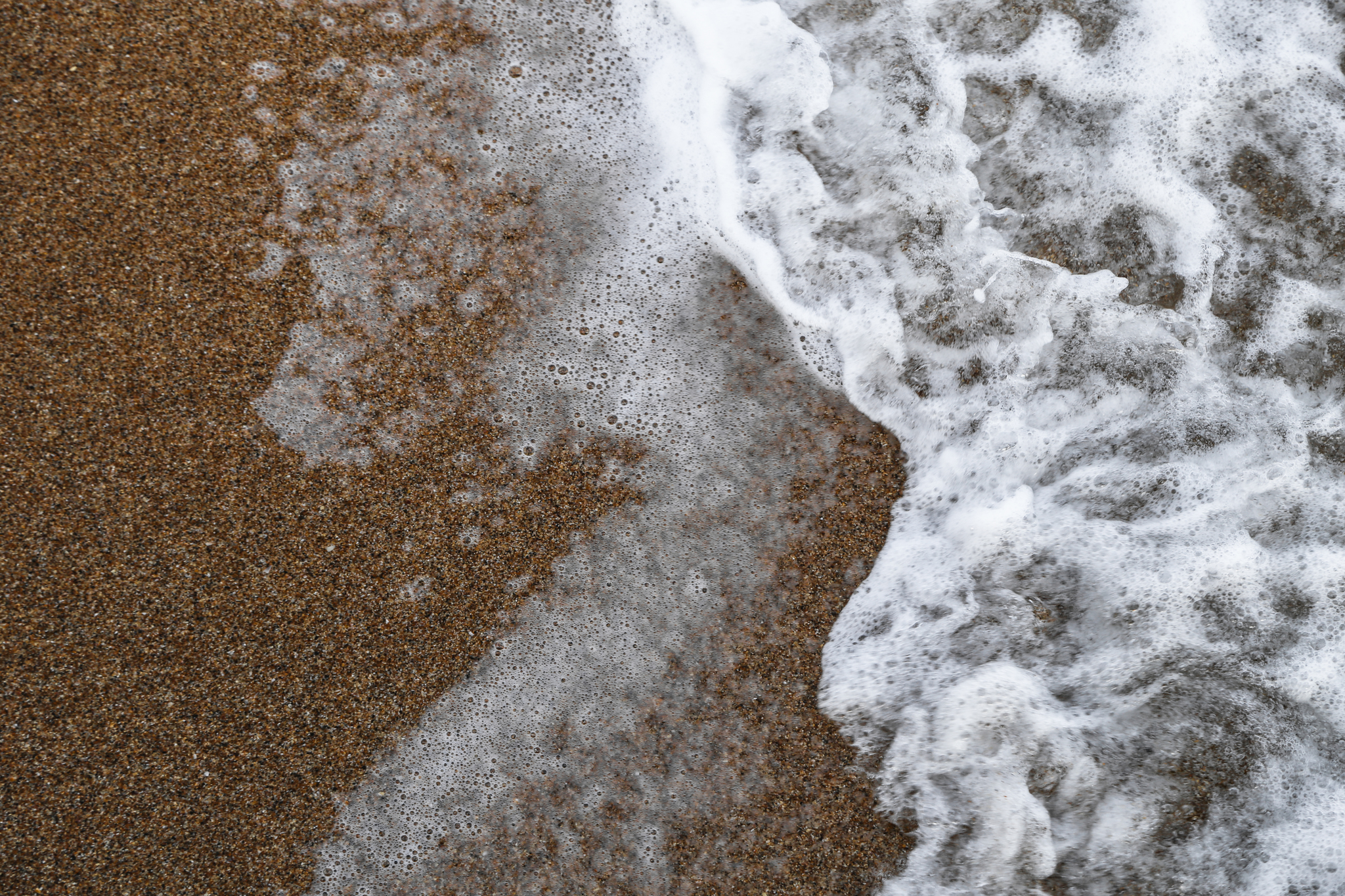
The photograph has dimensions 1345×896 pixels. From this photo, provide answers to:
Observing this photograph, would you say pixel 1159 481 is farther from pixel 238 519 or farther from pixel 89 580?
pixel 89 580

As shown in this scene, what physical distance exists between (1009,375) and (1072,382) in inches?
9.2

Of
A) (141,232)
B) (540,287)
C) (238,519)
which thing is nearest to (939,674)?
(540,287)

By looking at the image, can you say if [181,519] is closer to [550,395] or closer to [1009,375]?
[550,395]

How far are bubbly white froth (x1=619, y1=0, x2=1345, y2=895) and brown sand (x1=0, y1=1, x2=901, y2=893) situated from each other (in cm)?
38

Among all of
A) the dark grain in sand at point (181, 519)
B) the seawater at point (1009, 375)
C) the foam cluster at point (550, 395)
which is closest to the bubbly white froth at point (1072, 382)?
the seawater at point (1009, 375)

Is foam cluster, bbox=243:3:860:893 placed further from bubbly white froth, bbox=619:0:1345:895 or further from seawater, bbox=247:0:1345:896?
bubbly white froth, bbox=619:0:1345:895

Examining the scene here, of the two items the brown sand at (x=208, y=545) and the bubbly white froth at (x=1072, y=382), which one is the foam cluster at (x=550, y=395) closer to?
the brown sand at (x=208, y=545)

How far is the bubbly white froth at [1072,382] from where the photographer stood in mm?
2268

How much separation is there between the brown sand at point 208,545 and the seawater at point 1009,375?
155mm

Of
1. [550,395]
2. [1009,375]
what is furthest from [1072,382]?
[550,395]

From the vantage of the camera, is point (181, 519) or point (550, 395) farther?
point (550, 395)

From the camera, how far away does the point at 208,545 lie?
88.1 inches

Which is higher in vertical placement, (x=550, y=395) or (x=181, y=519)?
(x=550, y=395)

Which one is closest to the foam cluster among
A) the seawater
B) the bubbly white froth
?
the seawater
